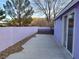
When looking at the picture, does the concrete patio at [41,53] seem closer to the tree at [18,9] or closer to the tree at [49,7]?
the tree at [18,9]

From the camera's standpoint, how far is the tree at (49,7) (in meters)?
35.3

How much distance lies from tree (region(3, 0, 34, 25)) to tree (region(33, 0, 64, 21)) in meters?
2.23

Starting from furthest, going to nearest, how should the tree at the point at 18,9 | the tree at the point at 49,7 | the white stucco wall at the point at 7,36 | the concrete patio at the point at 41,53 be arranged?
the tree at the point at 49,7
the tree at the point at 18,9
the concrete patio at the point at 41,53
the white stucco wall at the point at 7,36

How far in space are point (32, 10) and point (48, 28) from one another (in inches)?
251

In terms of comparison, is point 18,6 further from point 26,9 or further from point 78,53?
point 78,53

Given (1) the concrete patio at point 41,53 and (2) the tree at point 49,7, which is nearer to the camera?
(1) the concrete patio at point 41,53

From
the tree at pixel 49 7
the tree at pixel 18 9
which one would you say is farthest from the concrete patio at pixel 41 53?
the tree at pixel 49 7

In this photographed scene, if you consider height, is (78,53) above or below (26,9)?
below

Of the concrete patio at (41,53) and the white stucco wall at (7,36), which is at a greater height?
the white stucco wall at (7,36)

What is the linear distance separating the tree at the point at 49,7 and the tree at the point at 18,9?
223 centimetres

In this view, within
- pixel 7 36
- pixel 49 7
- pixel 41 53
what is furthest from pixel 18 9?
pixel 41 53

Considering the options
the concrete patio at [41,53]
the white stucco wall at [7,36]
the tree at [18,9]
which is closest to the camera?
the white stucco wall at [7,36]

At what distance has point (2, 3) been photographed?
3544 cm

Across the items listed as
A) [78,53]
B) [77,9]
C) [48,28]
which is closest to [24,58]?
[78,53]
